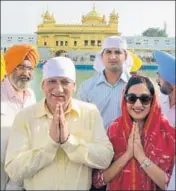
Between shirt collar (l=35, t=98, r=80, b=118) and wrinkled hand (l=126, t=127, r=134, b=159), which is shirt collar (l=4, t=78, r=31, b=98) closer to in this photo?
shirt collar (l=35, t=98, r=80, b=118)

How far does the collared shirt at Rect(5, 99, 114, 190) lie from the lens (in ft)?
5.16

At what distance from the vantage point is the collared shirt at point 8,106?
183 centimetres

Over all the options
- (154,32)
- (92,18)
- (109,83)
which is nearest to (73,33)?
(92,18)

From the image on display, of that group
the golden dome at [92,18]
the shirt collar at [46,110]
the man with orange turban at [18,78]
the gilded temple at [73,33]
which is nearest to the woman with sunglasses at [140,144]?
the shirt collar at [46,110]

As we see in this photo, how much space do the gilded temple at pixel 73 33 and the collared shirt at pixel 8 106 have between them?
27.2 meters

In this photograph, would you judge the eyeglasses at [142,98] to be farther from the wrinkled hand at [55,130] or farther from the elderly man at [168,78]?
the wrinkled hand at [55,130]

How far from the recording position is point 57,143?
155 centimetres

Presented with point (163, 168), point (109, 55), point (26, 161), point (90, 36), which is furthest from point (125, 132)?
point (90, 36)

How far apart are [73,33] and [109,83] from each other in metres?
27.7

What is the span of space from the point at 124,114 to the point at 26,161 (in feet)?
1.26

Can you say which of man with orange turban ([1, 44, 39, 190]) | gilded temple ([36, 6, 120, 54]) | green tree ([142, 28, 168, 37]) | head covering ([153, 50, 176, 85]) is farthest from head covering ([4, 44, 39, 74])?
green tree ([142, 28, 168, 37])

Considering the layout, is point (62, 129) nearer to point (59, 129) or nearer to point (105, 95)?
point (59, 129)

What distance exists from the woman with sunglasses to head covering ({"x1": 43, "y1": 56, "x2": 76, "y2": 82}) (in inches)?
8.5

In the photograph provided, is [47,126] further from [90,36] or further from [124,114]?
[90,36]
